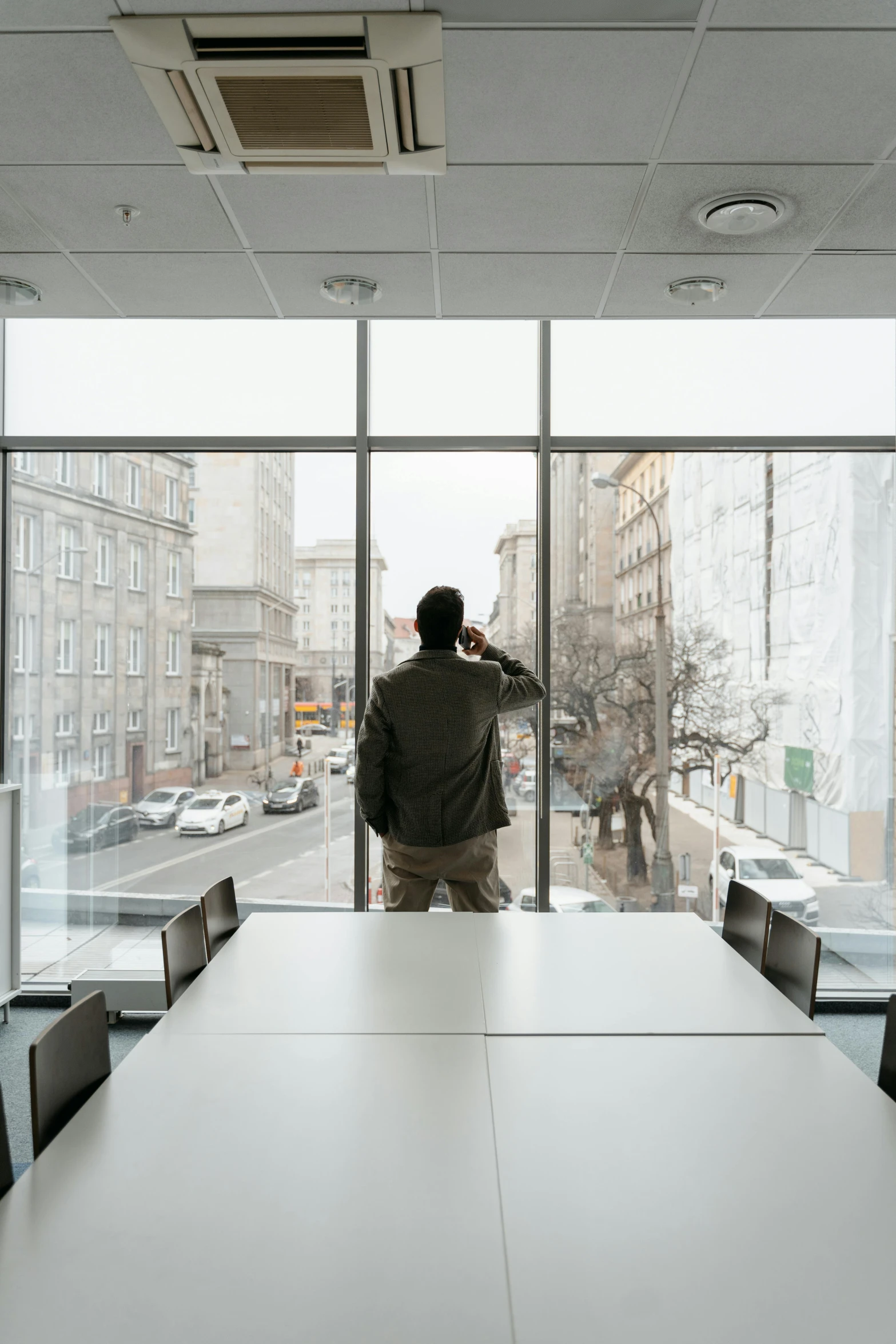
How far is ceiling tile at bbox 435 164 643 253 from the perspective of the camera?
7.71 ft

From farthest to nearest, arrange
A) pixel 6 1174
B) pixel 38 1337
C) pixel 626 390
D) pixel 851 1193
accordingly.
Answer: pixel 626 390 < pixel 6 1174 < pixel 851 1193 < pixel 38 1337

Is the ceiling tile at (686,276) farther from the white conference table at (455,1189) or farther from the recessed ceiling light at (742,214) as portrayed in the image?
the white conference table at (455,1189)

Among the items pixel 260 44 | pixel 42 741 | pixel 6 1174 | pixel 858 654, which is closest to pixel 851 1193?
pixel 6 1174

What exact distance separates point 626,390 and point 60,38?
297cm

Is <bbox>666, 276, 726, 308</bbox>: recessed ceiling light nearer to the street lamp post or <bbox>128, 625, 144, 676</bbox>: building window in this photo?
the street lamp post

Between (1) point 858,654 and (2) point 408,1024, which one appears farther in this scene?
(1) point 858,654

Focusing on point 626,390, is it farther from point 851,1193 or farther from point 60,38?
point 851,1193

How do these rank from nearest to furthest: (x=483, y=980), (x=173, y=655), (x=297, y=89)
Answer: (x=297, y=89)
(x=483, y=980)
(x=173, y=655)

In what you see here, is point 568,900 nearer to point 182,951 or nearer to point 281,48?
point 182,951

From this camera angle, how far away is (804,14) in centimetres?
177

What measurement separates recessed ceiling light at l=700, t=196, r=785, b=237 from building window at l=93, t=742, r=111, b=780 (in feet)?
11.3

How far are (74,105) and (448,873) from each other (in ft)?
8.48

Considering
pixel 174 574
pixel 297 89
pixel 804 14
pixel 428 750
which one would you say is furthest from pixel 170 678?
pixel 804 14

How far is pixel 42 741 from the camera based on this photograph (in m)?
4.42
